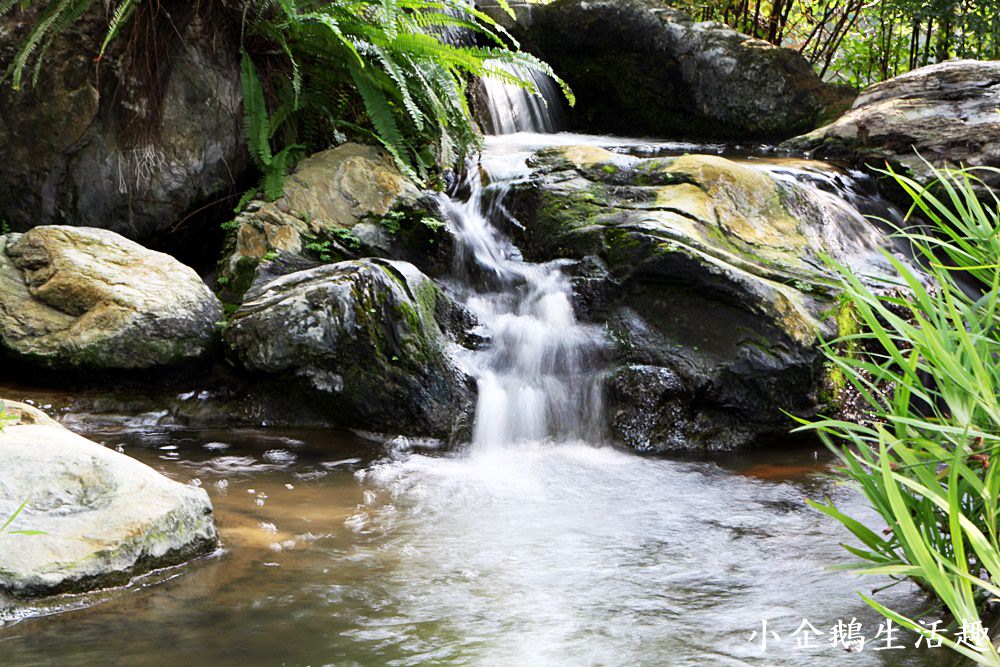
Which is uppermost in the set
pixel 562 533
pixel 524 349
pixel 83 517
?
pixel 524 349

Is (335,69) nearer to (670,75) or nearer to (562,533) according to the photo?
(562,533)

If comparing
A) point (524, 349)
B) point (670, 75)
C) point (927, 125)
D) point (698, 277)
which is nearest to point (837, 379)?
point (698, 277)

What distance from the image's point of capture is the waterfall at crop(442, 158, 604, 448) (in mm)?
4668

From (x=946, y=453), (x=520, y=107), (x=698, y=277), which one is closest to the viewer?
(x=946, y=453)

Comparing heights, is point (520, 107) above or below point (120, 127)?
above

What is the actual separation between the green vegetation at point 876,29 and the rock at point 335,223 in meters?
6.15

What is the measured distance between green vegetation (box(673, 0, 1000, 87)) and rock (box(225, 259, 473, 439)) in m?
6.99

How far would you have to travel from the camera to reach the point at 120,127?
5441 mm

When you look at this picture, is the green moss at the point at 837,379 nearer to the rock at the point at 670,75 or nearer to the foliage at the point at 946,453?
the foliage at the point at 946,453

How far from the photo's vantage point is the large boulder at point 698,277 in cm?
477

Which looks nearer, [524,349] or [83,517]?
[83,517]

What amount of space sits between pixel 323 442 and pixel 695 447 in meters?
1.91

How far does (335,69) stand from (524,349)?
7.62 feet

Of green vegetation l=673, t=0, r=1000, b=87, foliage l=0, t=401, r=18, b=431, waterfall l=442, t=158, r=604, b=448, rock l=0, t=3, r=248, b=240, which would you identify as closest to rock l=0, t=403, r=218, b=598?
Result: foliage l=0, t=401, r=18, b=431
